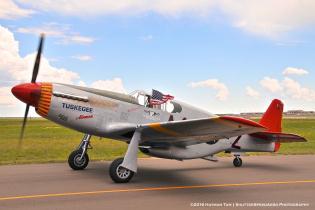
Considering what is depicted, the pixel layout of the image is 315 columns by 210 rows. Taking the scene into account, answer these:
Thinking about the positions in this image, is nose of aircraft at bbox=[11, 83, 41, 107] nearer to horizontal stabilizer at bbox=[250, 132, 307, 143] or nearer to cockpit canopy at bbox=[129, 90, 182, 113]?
cockpit canopy at bbox=[129, 90, 182, 113]

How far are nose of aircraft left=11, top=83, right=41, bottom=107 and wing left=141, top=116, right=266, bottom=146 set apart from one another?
2.78 meters

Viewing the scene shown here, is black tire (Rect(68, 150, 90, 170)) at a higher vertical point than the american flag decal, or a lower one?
lower

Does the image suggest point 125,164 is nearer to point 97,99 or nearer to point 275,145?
point 97,99

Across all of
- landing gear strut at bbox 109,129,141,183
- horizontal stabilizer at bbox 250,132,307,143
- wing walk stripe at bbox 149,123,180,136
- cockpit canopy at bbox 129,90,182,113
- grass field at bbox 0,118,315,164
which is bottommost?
grass field at bbox 0,118,315,164

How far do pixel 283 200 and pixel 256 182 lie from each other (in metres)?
2.08

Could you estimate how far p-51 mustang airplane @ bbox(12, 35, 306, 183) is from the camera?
352 inches

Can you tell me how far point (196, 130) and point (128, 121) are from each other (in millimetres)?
2213

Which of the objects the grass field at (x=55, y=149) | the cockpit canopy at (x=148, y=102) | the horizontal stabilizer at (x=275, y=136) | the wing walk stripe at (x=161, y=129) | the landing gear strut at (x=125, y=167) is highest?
the cockpit canopy at (x=148, y=102)

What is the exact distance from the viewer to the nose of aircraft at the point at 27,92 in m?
8.98

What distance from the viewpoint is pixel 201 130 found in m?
8.57

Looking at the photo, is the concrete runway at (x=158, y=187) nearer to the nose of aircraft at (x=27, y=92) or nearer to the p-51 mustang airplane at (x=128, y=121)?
the p-51 mustang airplane at (x=128, y=121)

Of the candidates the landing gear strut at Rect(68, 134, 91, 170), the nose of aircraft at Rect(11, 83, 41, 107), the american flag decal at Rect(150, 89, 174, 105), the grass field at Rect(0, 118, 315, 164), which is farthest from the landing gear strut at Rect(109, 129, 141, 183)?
the grass field at Rect(0, 118, 315, 164)

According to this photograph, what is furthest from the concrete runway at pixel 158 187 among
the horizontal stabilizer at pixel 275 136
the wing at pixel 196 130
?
the wing at pixel 196 130

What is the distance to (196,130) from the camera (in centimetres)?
862
